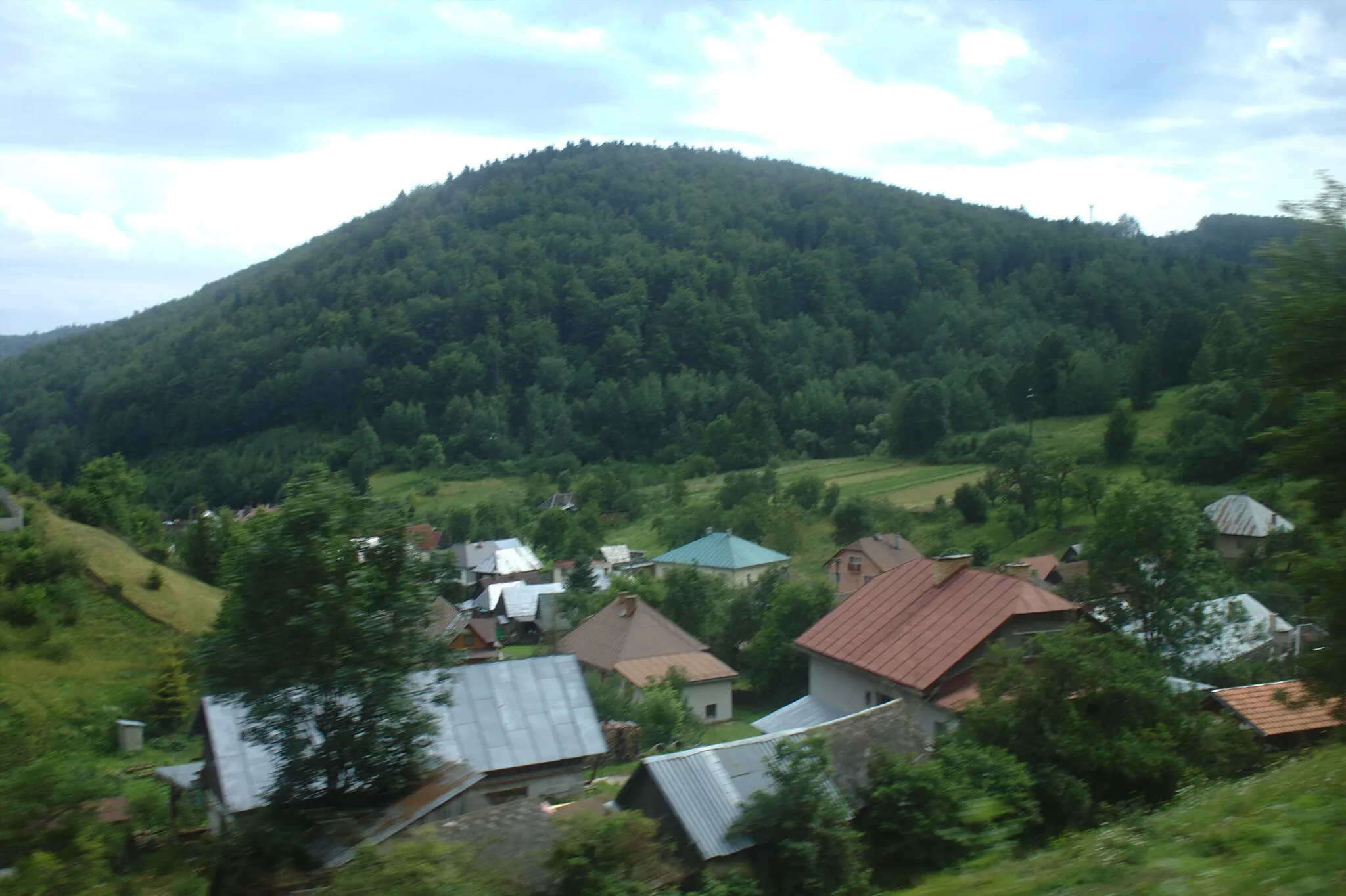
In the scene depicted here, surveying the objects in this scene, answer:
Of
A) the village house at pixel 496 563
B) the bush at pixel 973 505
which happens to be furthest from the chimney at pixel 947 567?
the village house at pixel 496 563

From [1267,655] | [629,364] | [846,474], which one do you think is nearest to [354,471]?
[629,364]

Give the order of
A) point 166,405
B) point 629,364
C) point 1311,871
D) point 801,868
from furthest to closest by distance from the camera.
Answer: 1. point 629,364
2. point 166,405
3. point 801,868
4. point 1311,871

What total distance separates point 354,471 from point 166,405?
23.2m

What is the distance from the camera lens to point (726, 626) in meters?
28.7

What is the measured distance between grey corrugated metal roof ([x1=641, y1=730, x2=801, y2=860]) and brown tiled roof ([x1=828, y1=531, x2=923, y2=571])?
80.3 ft

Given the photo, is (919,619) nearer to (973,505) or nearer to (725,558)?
(725,558)

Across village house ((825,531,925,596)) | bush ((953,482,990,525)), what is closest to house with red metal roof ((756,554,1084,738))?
village house ((825,531,925,596))

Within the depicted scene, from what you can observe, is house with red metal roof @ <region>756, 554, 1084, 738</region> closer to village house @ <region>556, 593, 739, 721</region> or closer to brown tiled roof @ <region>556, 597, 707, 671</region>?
village house @ <region>556, 593, 739, 721</region>

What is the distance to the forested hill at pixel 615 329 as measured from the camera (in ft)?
260

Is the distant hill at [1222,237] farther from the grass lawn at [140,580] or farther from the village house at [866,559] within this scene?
the grass lawn at [140,580]

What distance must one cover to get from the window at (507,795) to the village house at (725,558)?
26.2m

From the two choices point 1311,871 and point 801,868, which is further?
point 801,868

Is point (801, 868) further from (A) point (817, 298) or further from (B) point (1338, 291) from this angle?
(A) point (817, 298)

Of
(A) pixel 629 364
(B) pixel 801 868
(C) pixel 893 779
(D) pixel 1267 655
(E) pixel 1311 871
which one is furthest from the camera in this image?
(A) pixel 629 364
